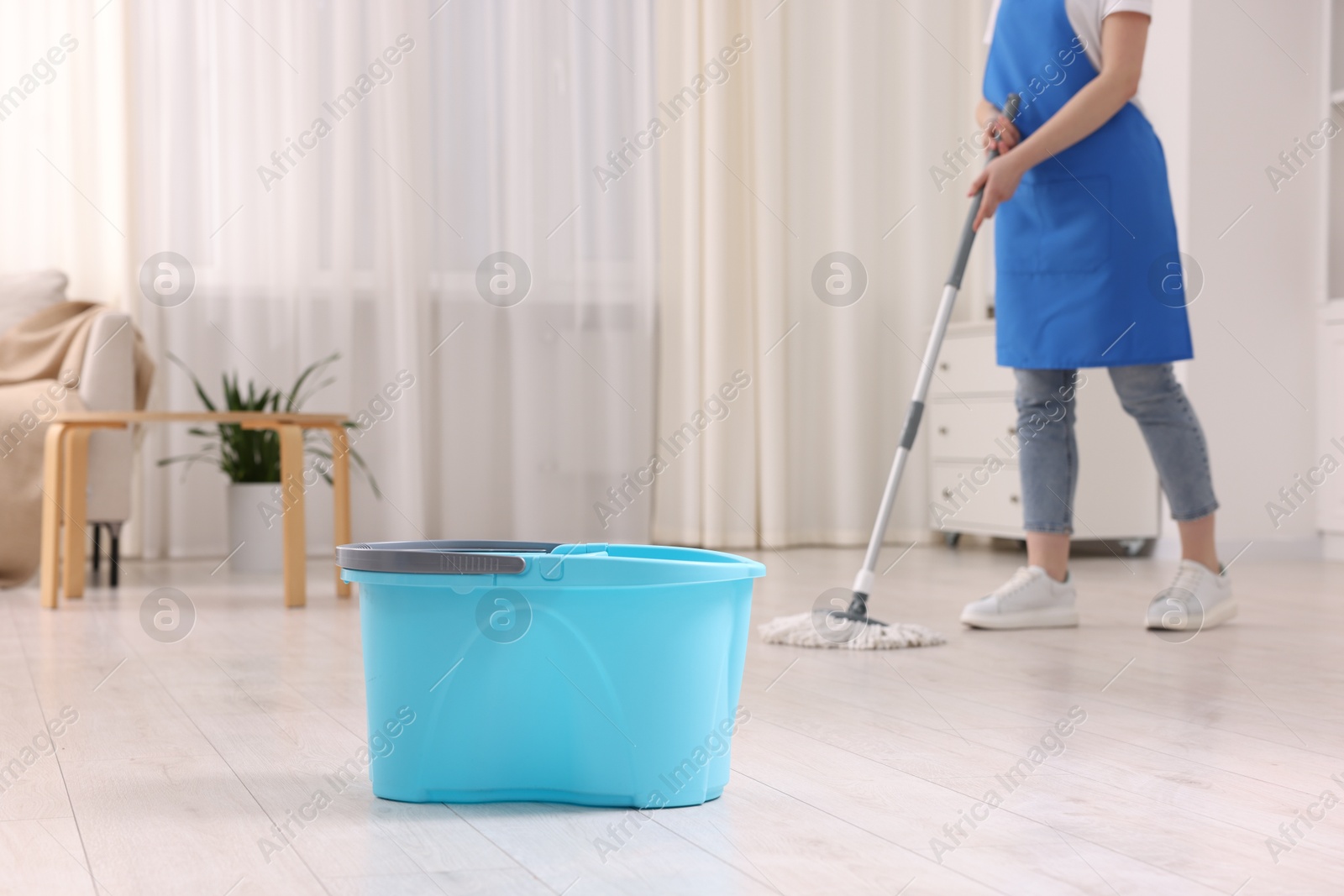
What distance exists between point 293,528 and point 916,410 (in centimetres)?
117

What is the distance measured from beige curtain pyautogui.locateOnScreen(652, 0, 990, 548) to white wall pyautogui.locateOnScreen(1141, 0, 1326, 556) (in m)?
0.78

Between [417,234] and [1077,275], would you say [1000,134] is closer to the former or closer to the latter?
[1077,275]

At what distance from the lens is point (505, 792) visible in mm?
1077

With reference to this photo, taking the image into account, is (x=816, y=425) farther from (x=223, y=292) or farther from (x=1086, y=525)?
(x=223, y=292)

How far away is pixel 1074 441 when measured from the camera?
7.32ft

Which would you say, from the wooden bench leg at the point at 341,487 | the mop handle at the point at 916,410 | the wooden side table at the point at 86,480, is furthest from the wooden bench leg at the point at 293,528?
the mop handle at the point at 916,410

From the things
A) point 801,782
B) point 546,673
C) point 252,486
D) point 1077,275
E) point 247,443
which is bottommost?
point 801,782

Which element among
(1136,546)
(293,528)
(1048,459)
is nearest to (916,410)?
(1048,459)

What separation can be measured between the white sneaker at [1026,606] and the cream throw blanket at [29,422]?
1935 millimetres

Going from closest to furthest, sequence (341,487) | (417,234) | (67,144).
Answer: (341,487) < (67,144) < (417,234)

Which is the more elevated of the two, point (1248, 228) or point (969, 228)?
point (1248, 228)

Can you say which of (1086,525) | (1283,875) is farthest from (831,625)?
(1086,525)

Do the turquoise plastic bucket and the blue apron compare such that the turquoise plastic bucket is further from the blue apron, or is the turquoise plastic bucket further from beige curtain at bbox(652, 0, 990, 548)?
beige curtain at bbox(652, 0, 990, 548)

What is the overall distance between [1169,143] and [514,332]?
6.09ft
